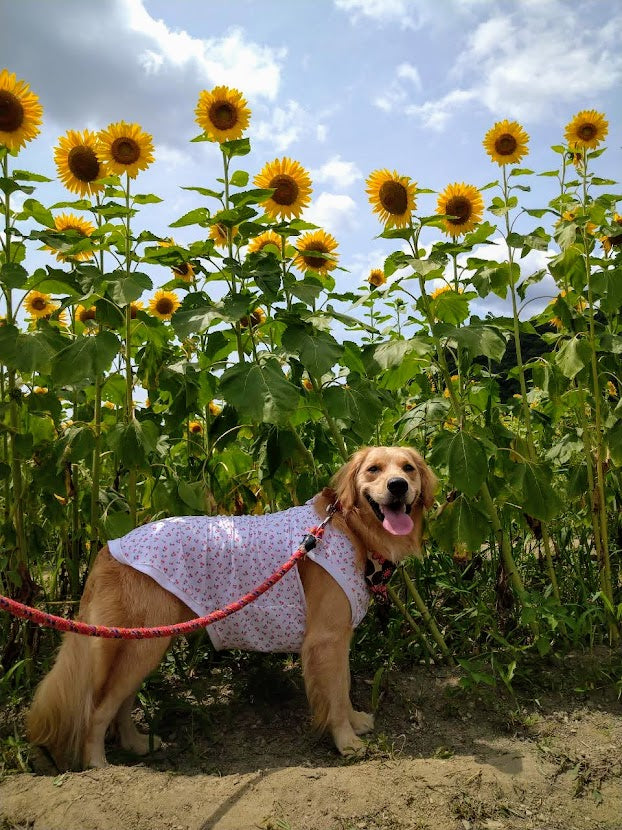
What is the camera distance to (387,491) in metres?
2.95

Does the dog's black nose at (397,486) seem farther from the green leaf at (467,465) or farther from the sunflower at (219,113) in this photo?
the sunflower at (219,113)

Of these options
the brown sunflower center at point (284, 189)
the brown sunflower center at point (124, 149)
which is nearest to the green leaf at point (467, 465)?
the brown sunflower center at point (284, 189)

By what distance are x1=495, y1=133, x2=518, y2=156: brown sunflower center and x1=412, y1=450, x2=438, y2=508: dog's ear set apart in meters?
1.92

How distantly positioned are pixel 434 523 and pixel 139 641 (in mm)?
1533

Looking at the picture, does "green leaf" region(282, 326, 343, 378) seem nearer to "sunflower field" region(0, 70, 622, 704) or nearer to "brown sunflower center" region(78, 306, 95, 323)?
"sunflower field" region(0, 70, 622, 704)

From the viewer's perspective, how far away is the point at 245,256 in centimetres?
344

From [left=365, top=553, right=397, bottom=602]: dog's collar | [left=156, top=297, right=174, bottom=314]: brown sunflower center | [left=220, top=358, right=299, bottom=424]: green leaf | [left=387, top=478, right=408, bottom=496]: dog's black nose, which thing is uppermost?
[left=156, top=297, right=174, bottom=314]: brown sunflower center

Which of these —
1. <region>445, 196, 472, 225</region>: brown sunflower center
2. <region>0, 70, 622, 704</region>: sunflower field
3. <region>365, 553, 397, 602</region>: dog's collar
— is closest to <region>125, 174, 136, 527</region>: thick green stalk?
<region>0, 70, 622, 704</region>: sunflower field

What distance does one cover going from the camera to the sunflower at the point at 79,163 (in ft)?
11.7

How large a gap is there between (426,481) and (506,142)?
207cm

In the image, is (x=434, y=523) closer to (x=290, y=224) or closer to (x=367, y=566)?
(x=367, y=566)

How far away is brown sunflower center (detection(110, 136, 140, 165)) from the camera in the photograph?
3.54 metres

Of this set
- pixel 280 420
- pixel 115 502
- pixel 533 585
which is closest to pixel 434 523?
pixel 280 420

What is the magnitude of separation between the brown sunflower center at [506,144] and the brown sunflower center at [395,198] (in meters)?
0.85
